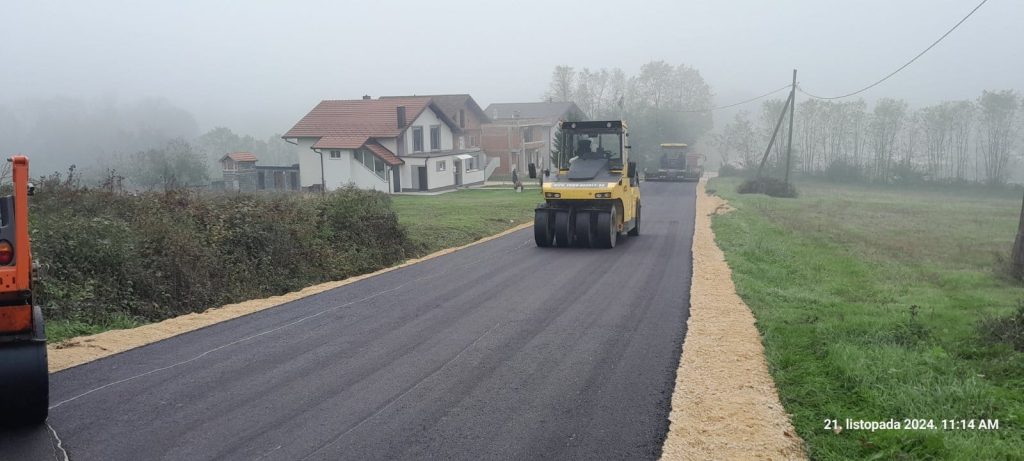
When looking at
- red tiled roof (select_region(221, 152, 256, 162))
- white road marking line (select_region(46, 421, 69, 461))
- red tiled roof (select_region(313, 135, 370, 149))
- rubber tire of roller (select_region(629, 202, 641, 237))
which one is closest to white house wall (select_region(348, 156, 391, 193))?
red tiled roof (select_region(313, 135, 370, 149))

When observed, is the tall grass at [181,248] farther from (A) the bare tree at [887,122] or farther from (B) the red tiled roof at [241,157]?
(A) the bare tree at [887,122]

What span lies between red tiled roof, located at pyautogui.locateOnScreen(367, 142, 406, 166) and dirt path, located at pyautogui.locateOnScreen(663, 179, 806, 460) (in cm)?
3629

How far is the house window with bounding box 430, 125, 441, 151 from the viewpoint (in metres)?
51.7

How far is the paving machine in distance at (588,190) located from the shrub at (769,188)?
84.2 feet

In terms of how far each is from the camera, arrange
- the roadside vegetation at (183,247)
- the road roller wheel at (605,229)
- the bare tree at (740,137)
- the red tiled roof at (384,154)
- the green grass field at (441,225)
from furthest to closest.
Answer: the bare tree at (740,137) < the red tiled roof at (384,154) < the road roller wheel at (605,229) < the roadside vegetation at (183,247) < the green grass field at (441,225)

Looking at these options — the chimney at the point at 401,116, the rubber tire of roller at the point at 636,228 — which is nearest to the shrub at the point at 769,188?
the chimney at the point at 401,116

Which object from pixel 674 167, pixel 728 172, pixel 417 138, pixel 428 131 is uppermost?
pixel 428 131

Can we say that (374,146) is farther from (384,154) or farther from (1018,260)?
(1018,260)

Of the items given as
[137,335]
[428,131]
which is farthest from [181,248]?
[428,131]

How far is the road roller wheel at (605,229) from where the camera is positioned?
17.7 meters

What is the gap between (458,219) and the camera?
24.9 meters

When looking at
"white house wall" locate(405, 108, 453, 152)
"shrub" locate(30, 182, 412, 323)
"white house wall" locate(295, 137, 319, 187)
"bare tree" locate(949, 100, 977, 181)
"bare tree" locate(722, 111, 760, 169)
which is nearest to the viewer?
"shrub" locate(30, 182, 412, 323)

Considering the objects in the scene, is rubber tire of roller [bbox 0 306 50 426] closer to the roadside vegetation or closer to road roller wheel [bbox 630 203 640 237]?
the roadside vegetation

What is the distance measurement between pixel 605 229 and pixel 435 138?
36.0m
